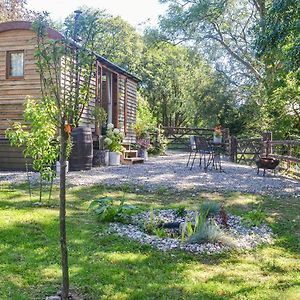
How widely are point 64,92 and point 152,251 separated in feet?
5.54

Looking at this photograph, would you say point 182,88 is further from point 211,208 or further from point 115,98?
point 211,208

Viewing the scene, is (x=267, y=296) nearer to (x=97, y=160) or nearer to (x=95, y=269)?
(x=95, y=269)

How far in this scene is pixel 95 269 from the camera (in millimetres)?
2916

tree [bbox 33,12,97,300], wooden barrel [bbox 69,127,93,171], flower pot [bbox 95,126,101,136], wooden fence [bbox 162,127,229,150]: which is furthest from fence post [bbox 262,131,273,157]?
tree [bbox 33,12,97,300]

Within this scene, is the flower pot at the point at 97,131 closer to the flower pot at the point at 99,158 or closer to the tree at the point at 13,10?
the flower pot at the point at 99,158

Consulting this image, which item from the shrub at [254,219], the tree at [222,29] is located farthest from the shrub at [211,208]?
the tree at [222,29]

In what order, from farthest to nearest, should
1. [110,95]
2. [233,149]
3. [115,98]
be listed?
[233,149]
[115,98]
[110,95]

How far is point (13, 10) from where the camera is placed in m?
16.5

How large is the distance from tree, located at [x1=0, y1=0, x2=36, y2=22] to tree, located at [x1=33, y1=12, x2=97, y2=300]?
15.2 m

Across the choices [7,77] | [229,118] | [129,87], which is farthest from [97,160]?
[229,118]

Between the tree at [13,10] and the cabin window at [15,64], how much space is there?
22.9ft

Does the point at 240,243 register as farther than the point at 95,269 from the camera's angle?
Yes

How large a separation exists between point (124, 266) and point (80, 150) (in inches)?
261

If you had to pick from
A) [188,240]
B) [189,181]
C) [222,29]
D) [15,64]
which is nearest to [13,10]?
[15,64]
